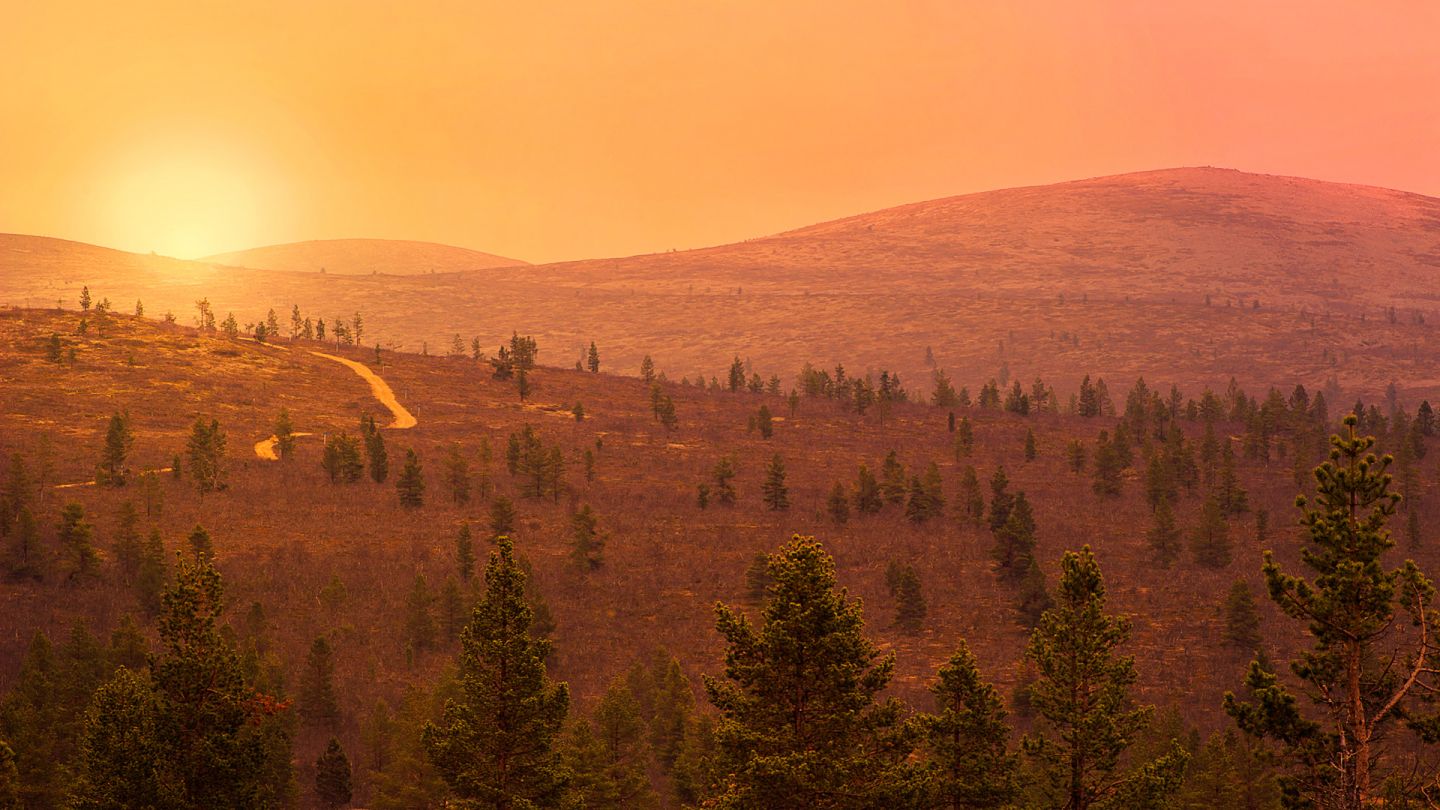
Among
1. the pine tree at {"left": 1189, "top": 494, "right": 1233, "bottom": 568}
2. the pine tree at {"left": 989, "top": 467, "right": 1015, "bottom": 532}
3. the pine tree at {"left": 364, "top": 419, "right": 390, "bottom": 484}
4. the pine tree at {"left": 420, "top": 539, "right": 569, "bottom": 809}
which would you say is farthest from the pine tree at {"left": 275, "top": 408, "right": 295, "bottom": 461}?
the pine tree at {"left": 420, "top": 539, "right": 569, "bottom": 809}

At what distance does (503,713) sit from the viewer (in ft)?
90.9

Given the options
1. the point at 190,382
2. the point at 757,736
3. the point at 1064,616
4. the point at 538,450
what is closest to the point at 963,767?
the point at 1064,616

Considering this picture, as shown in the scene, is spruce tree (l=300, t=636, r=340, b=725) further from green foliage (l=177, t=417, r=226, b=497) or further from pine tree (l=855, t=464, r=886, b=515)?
pine tree (l=855, t=464, r=886, b=515)

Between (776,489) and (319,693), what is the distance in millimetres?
55496

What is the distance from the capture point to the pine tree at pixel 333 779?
163 feet

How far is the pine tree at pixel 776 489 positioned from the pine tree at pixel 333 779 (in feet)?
202

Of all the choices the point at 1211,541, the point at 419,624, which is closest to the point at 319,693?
the point at 419,624

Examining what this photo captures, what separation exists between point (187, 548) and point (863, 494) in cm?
5964

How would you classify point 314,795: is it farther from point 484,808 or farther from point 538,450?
point 538,450

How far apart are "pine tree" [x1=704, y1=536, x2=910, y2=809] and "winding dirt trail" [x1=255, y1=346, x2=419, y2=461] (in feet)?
318

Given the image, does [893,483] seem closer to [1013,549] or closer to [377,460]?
[1013,549]

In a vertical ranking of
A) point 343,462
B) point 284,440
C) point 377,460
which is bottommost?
point 343,462

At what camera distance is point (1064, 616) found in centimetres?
2750

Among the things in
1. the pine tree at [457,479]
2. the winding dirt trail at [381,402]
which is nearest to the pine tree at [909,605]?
the pine tree at [457,479]
